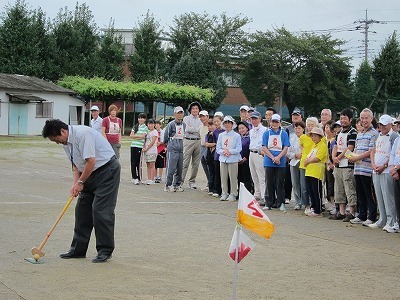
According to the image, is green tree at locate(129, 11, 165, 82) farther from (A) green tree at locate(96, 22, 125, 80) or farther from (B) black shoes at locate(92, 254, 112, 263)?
(B) black shoes at locate(92, 254, 112, 263)

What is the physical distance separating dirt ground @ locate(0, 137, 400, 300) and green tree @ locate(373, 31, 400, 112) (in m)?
49.3

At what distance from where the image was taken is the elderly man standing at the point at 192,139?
19.8m

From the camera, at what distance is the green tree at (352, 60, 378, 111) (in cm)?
6489

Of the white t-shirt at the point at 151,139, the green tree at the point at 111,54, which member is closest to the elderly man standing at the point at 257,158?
the white t-shirt at the point at 151,139

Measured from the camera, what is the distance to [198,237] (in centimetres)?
1185

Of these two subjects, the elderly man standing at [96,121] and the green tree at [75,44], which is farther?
the green tree at [75,44]

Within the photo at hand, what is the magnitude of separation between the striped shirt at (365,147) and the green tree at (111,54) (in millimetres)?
62409

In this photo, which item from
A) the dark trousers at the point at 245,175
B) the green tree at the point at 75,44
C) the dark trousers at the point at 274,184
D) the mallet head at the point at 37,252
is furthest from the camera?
the green tree at the point at 75,44

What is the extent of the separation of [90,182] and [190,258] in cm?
162

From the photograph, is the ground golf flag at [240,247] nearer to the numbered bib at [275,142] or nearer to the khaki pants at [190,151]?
the numbered bib at [275,142]

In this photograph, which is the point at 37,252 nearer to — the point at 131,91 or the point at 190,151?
the point at 190,151

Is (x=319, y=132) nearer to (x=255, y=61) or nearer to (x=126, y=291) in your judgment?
(x=126, y=291)

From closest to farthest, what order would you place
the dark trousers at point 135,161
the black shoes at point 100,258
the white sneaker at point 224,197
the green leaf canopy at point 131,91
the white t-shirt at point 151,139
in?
1. the black shoes at point 100,258
2. the white sneaker at point 224,197
3. the dark trousers at point 135,161
4. the white t-shirt at point 151,139
5. the green leaf canopy at point 131,91

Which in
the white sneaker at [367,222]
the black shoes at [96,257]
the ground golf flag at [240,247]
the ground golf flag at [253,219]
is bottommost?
the white sneaker at [367,222]
